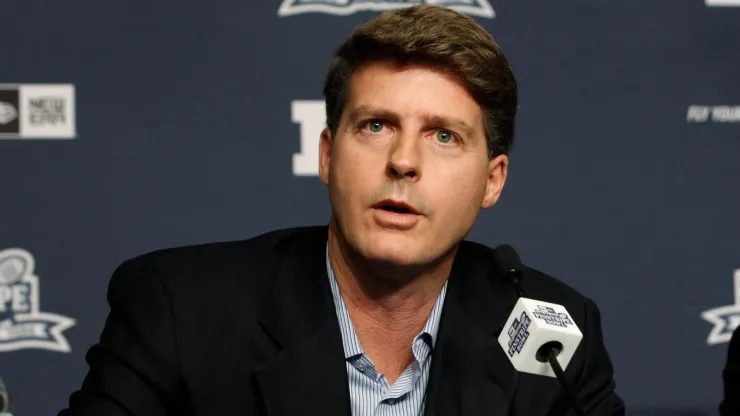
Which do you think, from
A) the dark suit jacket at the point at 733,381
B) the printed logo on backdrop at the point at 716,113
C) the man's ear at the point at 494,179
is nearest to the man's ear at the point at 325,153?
the man's ear at the point at 494,179

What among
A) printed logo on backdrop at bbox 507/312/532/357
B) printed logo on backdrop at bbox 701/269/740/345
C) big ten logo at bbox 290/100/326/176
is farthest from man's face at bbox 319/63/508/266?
printed logo on backdrop at bbox 701/269/740/345

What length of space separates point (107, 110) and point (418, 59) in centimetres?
107

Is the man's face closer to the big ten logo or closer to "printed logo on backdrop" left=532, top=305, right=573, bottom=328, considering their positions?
"printed logo on backdrop" left=532, top=305, right=573, bottom=328

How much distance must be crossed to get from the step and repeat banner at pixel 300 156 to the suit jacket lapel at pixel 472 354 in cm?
58

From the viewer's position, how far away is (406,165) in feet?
5.59

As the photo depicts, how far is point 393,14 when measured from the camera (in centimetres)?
192

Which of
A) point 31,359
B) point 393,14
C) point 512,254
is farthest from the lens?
point 31,359

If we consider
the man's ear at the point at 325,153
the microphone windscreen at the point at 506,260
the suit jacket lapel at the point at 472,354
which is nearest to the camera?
the microphone windscreen at the point at 506,260

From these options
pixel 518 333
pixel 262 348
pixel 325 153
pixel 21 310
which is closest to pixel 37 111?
pixel 21 310

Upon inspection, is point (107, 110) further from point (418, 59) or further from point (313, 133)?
point (418, 59)

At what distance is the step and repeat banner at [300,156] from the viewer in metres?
2.53

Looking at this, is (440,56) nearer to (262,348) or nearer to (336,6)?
(262,348)

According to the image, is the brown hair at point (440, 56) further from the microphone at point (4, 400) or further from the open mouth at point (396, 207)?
the microphone at point (4, 400)

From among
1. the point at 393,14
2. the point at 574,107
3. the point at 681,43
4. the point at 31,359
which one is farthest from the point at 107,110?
the point at 681,43
